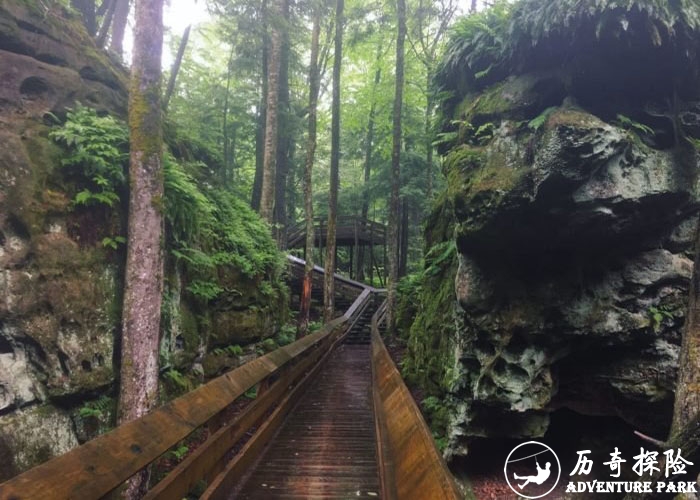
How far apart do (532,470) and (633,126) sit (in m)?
6.60

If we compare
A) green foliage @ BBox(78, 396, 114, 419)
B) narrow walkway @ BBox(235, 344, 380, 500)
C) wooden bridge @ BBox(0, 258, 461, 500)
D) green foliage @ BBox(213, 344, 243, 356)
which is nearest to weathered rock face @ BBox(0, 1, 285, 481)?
green foliage @ BBox(78, 396, 114, 419)

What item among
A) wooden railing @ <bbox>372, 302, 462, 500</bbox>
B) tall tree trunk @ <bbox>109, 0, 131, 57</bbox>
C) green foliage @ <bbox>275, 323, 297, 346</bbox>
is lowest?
green foliage @ <bbox>275, 323, 297, 346</bbox>

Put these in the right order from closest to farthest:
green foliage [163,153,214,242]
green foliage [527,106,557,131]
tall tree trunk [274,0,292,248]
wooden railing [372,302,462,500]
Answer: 1. wooden railing [372,302,462,500]
2. green foliage [527,106,557,131]
3. green foliage [163,153,214,242]
4. tall tree trunk [274,0,292,248]

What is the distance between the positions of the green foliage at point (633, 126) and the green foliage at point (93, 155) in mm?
7260

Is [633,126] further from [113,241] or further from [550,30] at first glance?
[113,241]

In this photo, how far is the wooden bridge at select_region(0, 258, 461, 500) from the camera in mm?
1763

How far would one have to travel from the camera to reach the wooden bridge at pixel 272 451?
5.78 ft

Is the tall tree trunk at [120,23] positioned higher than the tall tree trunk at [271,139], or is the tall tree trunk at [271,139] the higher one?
the tall tree trunk at [120,23]

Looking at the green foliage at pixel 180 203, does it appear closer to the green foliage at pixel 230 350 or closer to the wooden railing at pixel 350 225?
the green foliage at pixel 230 350

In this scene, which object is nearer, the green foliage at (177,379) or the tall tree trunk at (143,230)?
the tall tree trunk at (143,230)

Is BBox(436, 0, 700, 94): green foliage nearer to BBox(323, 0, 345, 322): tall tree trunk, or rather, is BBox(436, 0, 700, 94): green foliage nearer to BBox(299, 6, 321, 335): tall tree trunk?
BBox(299, 6, 321, 335): tall tree trunk

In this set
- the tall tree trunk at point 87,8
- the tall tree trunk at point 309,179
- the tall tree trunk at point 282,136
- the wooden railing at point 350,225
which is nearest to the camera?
the tall tree trunk at point 87,8

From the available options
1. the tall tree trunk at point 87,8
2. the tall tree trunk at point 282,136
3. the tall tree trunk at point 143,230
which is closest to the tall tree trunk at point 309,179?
the tall tree trunk at point 282,136

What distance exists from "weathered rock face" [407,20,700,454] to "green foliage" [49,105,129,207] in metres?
5.08
